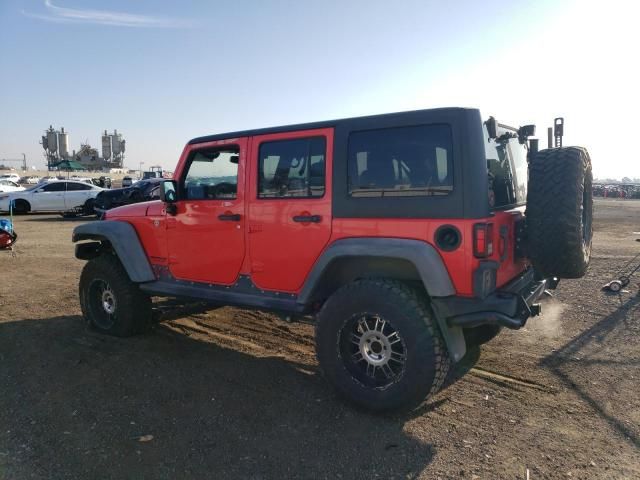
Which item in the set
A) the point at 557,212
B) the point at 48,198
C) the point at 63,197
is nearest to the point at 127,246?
the point at 557,212

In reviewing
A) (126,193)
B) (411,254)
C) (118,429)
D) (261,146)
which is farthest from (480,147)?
(126,193)

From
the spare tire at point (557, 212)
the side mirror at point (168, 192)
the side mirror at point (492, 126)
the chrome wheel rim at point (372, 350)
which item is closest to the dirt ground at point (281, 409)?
the chrome wheel rim at point (372, 350)

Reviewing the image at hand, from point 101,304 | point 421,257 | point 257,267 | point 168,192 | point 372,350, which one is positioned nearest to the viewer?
point 421,257

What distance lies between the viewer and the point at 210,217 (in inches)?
177

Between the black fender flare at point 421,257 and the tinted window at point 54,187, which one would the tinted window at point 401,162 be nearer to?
the black fender flare at point 421,257

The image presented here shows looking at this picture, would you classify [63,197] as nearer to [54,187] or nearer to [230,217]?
[54,187]

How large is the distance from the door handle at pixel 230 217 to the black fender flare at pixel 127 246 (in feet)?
3.94

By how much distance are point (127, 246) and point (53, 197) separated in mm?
18119

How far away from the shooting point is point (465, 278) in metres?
3.27

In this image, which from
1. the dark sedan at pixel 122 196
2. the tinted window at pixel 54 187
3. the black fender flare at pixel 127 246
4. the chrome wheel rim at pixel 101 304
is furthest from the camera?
the tinted window at pixel 54 187

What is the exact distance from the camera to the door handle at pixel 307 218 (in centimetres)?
383

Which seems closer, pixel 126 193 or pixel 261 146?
pixel 261 146

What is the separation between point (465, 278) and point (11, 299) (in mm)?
6383

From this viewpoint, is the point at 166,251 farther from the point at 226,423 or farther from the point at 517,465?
the point at 517,465
